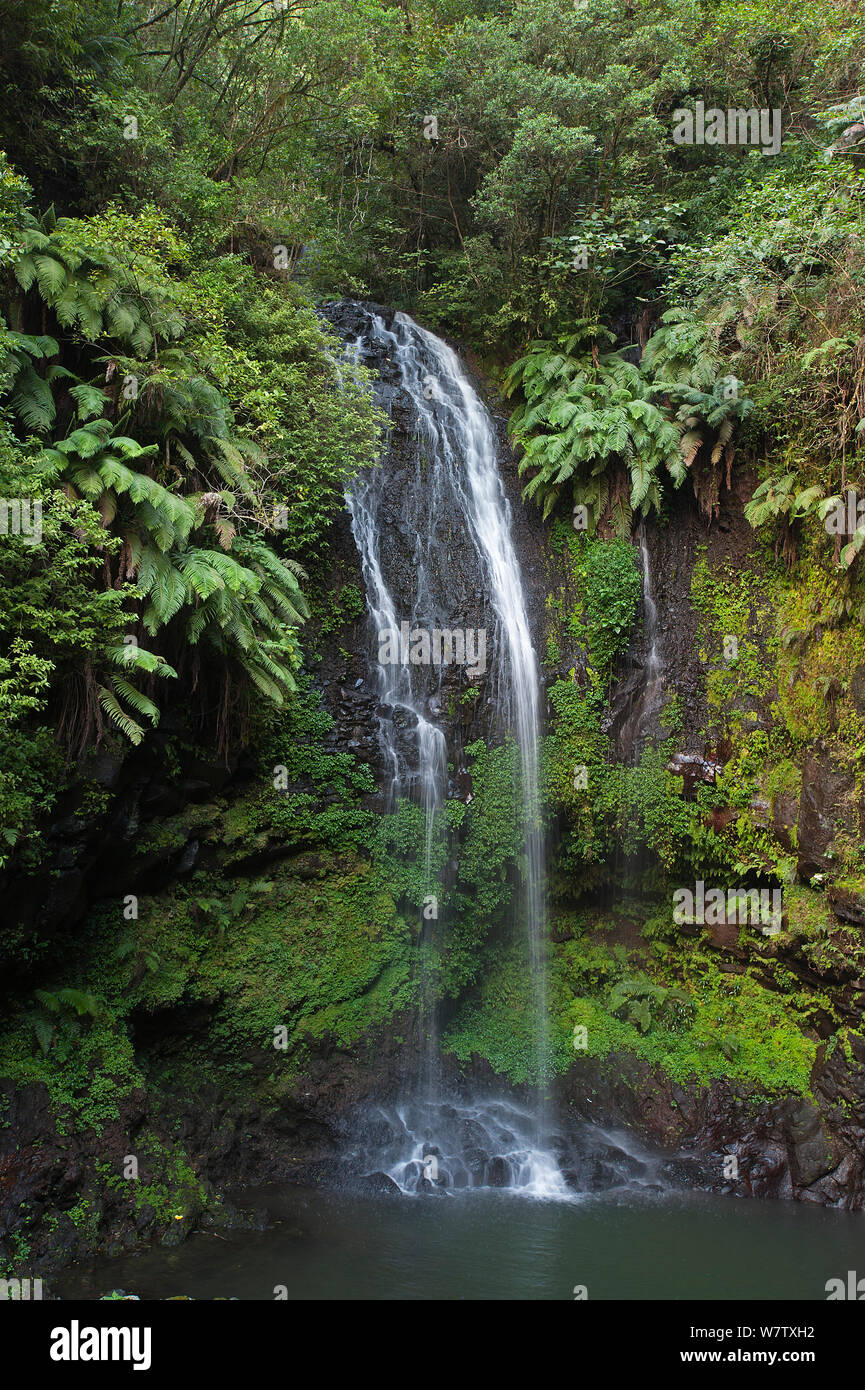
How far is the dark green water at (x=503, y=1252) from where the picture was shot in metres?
6.41

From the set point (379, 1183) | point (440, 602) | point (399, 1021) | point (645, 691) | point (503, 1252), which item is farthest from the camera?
point (440, 602)

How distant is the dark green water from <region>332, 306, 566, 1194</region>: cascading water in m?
0.80

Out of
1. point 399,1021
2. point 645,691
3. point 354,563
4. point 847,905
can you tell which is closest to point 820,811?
point 847,905

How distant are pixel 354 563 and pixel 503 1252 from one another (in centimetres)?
826

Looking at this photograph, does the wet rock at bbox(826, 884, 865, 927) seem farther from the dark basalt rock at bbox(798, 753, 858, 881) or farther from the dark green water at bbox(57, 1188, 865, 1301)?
the dark green water at bbox(57, 1188, 865, 1301)

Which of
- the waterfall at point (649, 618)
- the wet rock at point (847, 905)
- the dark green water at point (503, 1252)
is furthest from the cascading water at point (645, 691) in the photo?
the dark green water at point (503, 1252)

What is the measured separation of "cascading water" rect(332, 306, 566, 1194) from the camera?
9336mm

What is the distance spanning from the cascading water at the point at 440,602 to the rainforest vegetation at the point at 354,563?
363 millimetres

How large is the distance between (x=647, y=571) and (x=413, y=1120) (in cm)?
785

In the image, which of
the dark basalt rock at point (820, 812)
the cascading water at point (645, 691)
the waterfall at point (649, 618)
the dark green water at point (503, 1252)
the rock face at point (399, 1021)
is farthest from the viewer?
the waterfall at point (649, 618)

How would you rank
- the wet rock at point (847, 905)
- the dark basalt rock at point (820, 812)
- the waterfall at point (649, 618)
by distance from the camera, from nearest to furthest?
the wet rock at point (847, 905)
the dark basalt rock at point (820, 812)
the waterfall at point (649, 618)

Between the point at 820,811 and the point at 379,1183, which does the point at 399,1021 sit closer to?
the point at 379,1183

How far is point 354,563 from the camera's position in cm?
1148

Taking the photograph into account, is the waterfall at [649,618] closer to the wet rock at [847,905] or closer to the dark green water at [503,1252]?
the wet rock at [847,905]
